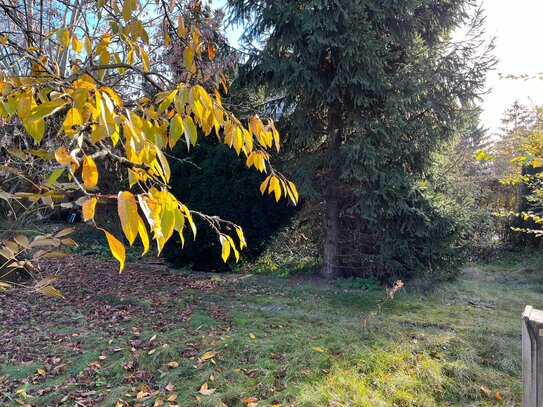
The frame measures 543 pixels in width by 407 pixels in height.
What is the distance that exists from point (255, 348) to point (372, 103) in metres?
4.64

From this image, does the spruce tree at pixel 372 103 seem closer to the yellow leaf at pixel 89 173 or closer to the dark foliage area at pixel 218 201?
the dark foliage area at pixel 218 201

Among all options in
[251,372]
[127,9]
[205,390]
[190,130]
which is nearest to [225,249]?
[190,130]

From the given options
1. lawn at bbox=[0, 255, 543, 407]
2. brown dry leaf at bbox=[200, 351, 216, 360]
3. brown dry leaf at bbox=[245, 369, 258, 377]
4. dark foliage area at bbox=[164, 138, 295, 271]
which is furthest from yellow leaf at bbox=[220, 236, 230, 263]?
dark foliage area at bbox=[164, 138, 295, 271]

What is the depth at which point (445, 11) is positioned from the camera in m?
6.76

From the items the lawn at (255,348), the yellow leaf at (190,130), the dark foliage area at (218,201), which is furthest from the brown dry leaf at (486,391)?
the dark foliage area at (218,201)

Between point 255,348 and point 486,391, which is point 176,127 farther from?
point 486,391

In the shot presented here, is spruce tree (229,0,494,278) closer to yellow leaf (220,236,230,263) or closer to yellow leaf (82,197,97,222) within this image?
yellow leaf (220,236,230,263)

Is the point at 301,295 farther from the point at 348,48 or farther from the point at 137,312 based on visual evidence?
the point at 348,48

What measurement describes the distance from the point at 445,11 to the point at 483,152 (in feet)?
16.4

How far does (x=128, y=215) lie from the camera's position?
0.81 metres

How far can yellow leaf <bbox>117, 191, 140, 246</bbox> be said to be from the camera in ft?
2.60

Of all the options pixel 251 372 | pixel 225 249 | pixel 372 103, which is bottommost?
pixel 251 372

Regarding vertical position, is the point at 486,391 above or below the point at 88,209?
below

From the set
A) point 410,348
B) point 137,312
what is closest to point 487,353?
point 410,348
